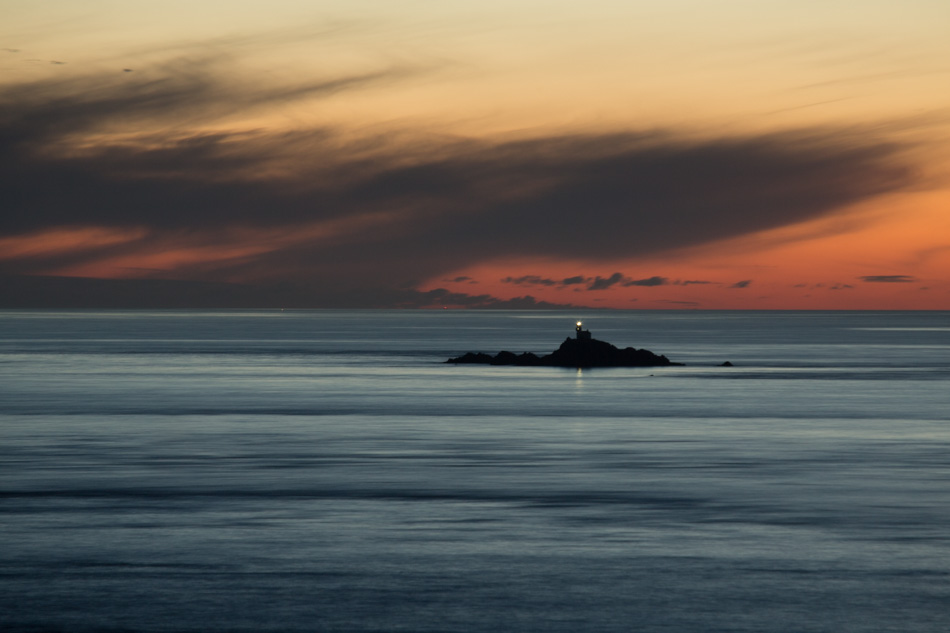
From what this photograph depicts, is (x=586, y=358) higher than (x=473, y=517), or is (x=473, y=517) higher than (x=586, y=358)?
(x=586, y=358)

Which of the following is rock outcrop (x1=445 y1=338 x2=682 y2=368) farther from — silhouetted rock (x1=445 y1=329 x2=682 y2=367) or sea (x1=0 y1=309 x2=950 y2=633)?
sea (x1=0 y1=309 x2=950 y2=633)

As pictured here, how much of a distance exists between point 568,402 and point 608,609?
4022cm

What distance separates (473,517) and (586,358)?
69945mm

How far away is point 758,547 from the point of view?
18812mm

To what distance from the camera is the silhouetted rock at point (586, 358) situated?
3580 inches

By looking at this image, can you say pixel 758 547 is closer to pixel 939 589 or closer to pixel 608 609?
pixel 939 589

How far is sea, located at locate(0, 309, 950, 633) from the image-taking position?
14.8m

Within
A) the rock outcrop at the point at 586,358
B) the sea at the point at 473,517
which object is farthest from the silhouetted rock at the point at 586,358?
the sea at the point at 473,517

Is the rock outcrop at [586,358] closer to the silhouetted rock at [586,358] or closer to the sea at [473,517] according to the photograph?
the silhouetted rock at [586,358]

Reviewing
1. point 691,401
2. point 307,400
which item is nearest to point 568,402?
point 691,401

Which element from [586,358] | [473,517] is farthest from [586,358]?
[473,517]

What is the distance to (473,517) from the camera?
2183 centimetres

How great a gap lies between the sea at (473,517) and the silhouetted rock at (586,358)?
125 feet

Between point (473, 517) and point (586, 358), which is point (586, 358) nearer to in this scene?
point (586, 358)
